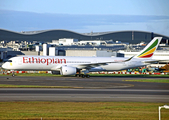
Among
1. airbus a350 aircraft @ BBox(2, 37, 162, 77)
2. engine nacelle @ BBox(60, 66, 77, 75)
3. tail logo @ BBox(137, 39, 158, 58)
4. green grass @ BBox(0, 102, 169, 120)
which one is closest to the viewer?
green grass @ BBox(0, 102, 169, 120)

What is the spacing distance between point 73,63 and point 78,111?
35811 millimetres

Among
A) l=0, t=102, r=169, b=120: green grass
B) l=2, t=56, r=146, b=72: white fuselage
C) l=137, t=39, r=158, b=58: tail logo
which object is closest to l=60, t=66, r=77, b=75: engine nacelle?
l=2, t=56, r=146, b=72: white fuselage

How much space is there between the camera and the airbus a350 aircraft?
5178cm

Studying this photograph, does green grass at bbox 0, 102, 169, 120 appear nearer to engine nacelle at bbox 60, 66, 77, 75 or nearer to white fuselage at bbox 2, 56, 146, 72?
engine nacelle at bbox 60, 66, 77, 75

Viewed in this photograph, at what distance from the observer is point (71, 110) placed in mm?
19375

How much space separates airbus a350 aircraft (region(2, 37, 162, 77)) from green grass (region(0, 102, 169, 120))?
97.7ft

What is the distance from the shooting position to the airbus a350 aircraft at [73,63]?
5178 centimetres

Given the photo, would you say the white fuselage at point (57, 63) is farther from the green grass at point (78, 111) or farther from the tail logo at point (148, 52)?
the green grass at point (78, 111)

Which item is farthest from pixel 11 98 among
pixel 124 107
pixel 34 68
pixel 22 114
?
pixel 34 68

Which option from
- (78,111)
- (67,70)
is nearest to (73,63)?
(67,70)

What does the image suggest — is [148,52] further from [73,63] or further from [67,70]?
[67,70]

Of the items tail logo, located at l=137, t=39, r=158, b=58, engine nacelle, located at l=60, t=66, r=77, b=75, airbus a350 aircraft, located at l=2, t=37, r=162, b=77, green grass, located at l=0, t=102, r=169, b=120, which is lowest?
green grass, located at l=0, t=102, r=169, b=120

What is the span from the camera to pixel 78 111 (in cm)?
1905

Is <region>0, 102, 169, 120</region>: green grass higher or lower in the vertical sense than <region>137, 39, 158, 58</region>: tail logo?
lower
